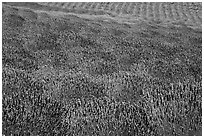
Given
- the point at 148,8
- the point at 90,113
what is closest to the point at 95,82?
the point at 90,113

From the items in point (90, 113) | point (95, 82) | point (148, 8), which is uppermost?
point (95, 82)

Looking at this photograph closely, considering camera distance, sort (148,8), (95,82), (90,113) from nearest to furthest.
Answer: (90,113)
(95,82)
(148,8)

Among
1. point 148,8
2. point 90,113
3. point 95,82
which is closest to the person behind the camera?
point 90,113

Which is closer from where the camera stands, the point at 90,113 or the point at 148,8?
the point at 90,113

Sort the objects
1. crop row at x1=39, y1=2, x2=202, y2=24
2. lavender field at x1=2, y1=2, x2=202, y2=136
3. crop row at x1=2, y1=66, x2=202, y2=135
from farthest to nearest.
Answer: crop row at x1=39, y1=2, x2=202, y2=24
lavender field at x1=2, y1=2, x2=202, y2=136
crop row at x1=2, y1=66, x2=202, y2=135

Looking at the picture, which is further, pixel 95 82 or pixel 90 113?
pixel 95 82

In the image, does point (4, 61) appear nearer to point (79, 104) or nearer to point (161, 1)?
point (79, 104)

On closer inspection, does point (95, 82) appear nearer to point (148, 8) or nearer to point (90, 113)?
point (90, 113)

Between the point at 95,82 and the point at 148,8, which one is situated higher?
the point at 95,82

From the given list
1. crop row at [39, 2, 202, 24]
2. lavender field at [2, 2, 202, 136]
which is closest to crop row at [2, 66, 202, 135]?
lavender field at [2, 2, 202, 136]

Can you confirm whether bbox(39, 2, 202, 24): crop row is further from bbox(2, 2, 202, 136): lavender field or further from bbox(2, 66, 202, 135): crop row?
bbox(2, 66, 202, 135): crop row

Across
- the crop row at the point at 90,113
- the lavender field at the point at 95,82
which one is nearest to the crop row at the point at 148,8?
the lavender field at the point at 95,82
